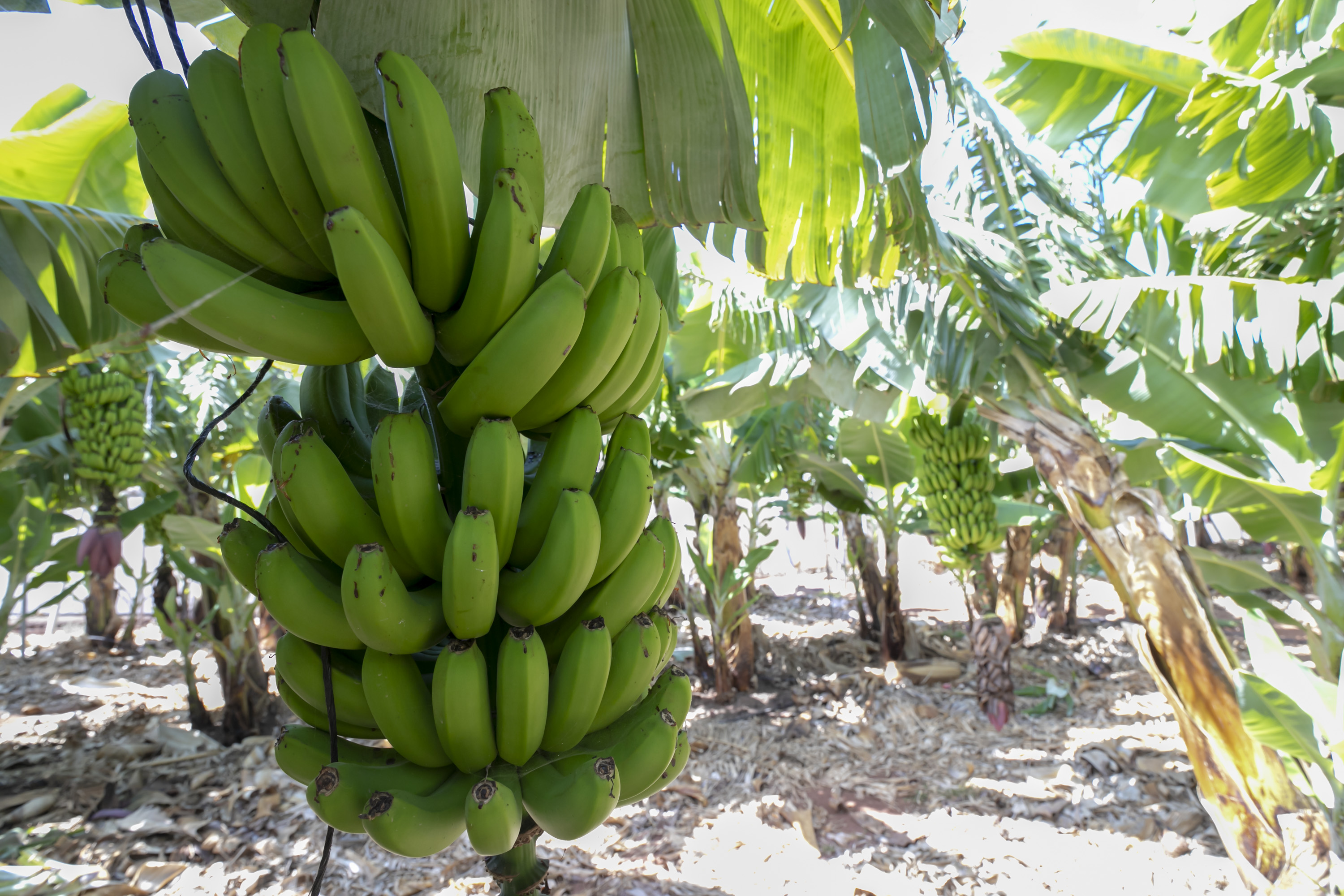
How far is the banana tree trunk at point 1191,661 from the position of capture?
107 inches

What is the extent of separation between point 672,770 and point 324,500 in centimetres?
53

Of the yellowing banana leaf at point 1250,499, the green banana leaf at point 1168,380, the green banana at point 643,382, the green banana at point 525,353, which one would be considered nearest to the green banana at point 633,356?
the green banana at point 643,382

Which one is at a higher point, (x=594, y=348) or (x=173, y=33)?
(x=173, y=33)

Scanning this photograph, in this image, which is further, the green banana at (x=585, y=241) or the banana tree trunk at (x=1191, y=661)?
the banana tree trunk at (x=1191, y=661)

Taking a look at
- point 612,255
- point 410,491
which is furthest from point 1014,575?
point 410,491

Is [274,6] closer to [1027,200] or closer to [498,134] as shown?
[498,134]

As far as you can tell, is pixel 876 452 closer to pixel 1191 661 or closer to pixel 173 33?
pixel 1191 661

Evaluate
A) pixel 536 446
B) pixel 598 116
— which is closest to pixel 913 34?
pixel 598 116

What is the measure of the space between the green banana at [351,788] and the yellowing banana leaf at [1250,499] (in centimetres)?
313

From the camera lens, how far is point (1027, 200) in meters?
3.61

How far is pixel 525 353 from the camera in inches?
28.1

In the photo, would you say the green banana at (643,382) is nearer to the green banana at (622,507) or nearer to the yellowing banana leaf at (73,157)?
the green banana at (622,507)

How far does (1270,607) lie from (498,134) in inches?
171

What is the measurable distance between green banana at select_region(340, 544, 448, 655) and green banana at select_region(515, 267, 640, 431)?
0.83ft
